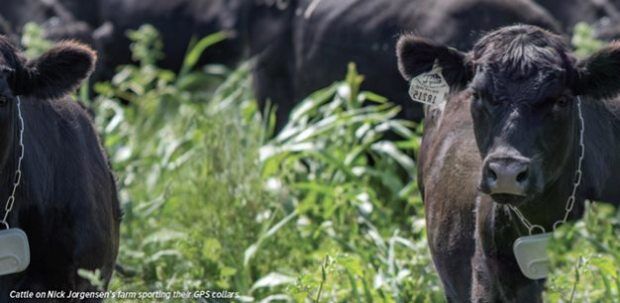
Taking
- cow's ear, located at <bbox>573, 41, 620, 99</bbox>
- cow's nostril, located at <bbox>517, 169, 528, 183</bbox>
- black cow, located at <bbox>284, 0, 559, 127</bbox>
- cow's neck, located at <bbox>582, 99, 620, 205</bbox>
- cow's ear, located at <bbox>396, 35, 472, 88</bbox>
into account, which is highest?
cow's ear, located at <bbox>573, 41, 620, 99</bbox>

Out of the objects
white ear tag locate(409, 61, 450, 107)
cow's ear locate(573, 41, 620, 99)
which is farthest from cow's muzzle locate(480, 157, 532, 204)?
white ear tag locate(409, 61, 450, 107)

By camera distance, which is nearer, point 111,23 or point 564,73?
point 564,73

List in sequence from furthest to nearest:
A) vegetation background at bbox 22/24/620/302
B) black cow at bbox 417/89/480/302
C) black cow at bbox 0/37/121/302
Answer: vegetation background at bbox 22/24/620/302 → black cow at bbox 417/89/480/302 → black cow at bbox 0/37/121/302

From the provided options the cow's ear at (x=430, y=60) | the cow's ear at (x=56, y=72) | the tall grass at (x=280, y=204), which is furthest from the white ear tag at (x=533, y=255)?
the cow's ear at (x=56, y=72)

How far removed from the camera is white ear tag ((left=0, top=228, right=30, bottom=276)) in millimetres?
5382

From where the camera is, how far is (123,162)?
9.62 meters

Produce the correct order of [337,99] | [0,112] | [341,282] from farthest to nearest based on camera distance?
[337,99] < [341,282] < [0,112]

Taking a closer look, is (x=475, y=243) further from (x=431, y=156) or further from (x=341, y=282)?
(x=341, y=282)

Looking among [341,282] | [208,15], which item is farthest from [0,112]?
[208,15]

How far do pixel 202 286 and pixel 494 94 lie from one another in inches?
95.9

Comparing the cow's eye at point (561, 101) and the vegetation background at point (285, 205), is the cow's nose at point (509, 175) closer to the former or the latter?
the cow's eye at point (561, 101)

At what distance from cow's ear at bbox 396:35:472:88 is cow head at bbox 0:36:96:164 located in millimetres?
1323

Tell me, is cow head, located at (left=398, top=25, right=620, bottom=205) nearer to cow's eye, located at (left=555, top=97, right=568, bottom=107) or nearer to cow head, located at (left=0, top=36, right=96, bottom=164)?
cow's eye, located at (left=555, top=97, right=568, bottom=107)

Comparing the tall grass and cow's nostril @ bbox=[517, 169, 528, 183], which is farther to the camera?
the tall grass
